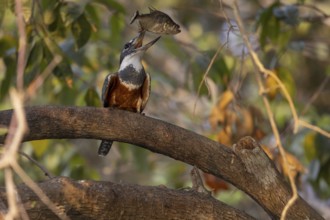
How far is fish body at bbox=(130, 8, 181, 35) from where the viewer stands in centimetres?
470

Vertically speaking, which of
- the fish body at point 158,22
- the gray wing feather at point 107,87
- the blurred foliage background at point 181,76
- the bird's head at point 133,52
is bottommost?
the blurred foliage background at point 181,76

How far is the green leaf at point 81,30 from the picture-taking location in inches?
225

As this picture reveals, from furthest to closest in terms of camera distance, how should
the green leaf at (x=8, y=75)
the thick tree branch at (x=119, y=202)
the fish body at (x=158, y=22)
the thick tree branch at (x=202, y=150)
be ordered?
1. the green leaf at (x=8, y=75)
2. the fish body at (x=158, y=22)
3. the thick tree branch at (x=202, y=150)
4. the thick tree branch at (x=119, y=202)

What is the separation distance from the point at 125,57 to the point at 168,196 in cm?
164

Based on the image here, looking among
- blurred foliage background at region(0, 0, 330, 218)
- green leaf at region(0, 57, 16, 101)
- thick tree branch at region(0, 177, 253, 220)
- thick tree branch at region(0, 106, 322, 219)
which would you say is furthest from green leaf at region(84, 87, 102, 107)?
thick tree branch at region(0, 177, 253, 220)

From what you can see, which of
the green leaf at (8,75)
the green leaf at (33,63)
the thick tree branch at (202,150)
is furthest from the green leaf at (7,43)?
the thick tree branch at (202,150)

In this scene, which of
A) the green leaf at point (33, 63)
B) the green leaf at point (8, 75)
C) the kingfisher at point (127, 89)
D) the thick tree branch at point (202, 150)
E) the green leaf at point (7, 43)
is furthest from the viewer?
the green leaf at point (7, 43)

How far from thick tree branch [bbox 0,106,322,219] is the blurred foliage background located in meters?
0.34

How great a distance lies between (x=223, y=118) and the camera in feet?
21.2

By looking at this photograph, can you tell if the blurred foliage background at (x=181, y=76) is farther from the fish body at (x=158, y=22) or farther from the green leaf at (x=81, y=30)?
the fish body at (x=158, y=22)

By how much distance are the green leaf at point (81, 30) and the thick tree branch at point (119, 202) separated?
1.71m

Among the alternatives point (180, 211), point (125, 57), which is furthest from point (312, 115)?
point (180, 211)

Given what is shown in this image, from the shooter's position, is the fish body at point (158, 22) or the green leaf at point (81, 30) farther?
the green leaf at point (81, 30)

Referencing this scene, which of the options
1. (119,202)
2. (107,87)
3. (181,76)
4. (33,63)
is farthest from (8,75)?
(181,76)
